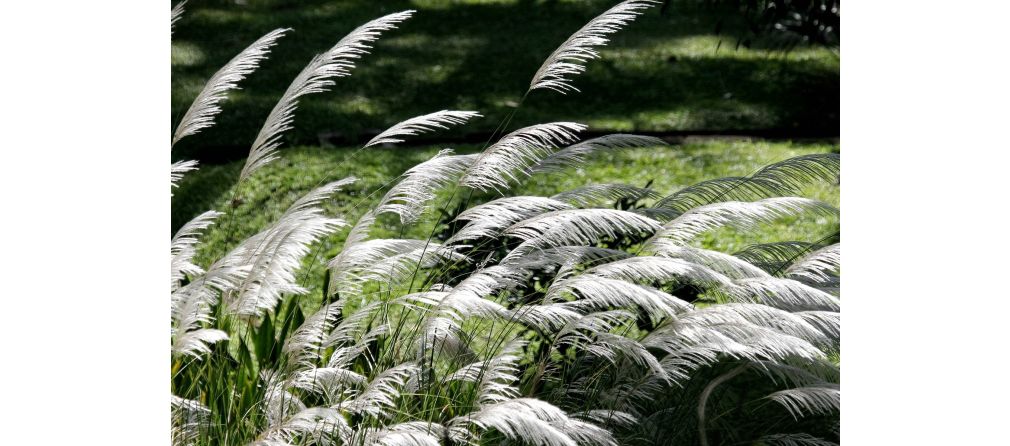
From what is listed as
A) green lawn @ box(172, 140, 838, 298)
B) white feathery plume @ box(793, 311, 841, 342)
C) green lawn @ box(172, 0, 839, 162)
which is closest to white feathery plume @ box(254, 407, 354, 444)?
white feathery plume @ box(793, 311, 841, 342)

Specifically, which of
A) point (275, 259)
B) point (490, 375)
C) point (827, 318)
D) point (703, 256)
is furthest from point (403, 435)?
point (827, 318)

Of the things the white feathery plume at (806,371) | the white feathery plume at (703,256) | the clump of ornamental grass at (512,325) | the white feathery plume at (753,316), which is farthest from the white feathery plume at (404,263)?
the white feathery plume at (806,371)

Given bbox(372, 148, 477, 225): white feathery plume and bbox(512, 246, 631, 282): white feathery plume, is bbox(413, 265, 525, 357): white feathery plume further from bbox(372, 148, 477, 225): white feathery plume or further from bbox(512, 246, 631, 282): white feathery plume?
bbox(372, 148, 477, 225): white feathery plume

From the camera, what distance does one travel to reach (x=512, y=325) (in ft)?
5.38

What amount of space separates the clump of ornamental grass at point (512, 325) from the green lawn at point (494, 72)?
6.53 feet

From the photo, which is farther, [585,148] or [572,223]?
[585,148]

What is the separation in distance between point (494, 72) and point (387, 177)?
3.14 feet

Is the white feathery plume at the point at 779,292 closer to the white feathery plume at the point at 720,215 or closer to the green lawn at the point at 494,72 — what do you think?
the white feathery plume at the point at 720,215

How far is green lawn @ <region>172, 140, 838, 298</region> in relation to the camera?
10.4 ft

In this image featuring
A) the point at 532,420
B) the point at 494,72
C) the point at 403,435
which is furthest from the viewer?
the point at 494,72

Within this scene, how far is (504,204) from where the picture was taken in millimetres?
1616

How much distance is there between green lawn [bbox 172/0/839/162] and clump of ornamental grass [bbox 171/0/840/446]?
1.99 m

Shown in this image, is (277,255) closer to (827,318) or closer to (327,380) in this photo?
(327,380)
